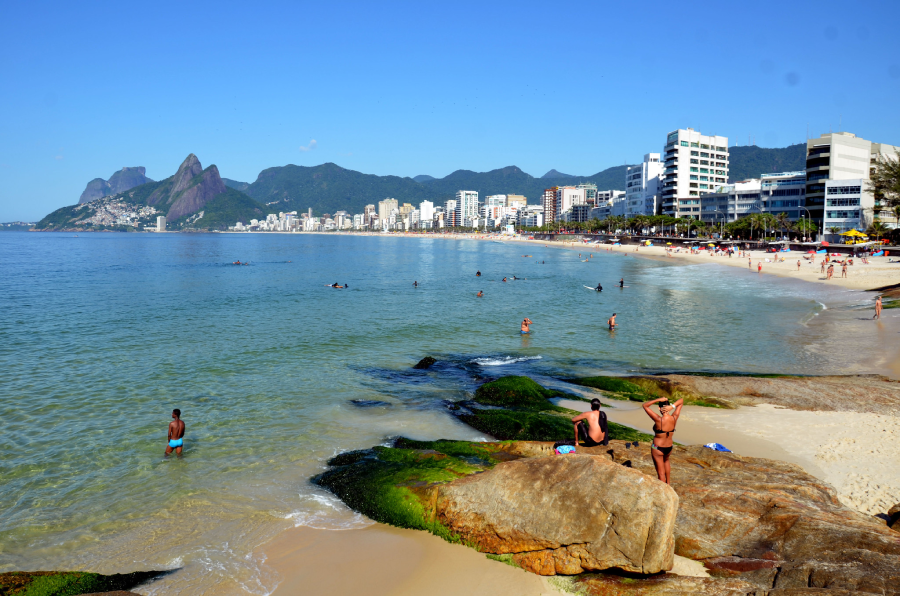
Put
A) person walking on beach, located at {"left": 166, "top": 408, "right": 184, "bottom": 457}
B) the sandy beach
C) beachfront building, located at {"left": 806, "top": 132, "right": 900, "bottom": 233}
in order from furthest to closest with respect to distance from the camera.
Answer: beachfront building, located at {"left": 806, "top": 132, "right": 900, "bottom": 233}, person walking on beach, located at {"left": 166, "top": 408, "right": 184, "bottom": 457}, the sandy beach

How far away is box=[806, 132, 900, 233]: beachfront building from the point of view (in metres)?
92.5

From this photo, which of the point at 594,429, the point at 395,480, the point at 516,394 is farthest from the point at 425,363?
the point at 395,480

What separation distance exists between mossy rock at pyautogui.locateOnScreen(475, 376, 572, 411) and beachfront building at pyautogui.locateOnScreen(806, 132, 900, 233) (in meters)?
99.4

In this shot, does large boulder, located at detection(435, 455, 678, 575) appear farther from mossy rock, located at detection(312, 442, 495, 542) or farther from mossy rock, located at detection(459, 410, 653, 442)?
mossy rock, located at detection(459, 410, 653, 442)

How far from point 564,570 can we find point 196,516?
6.84m

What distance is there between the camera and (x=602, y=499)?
6984 mm

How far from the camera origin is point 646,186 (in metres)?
160

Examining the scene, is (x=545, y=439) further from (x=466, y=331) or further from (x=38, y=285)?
(x=38, y=285)

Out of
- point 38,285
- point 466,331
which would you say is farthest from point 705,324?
point 38,285

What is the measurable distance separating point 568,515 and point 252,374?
16.0m

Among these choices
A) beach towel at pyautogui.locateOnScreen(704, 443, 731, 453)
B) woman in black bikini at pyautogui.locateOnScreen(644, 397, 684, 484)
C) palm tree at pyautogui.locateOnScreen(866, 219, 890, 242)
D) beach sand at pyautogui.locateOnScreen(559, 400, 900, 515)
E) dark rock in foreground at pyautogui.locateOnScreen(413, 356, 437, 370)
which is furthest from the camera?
palm tree at pyautogui.locateOnScreen(866, 219, 890, 242)

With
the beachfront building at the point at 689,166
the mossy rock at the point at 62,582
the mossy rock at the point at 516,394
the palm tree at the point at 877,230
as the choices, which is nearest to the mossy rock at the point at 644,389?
the mossy rock at the point at 516,394

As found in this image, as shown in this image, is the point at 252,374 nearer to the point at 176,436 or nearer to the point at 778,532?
the point at 176,436

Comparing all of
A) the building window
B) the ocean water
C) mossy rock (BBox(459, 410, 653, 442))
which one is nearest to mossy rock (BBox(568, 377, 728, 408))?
the ocean water
